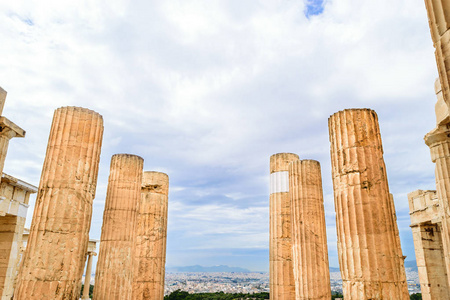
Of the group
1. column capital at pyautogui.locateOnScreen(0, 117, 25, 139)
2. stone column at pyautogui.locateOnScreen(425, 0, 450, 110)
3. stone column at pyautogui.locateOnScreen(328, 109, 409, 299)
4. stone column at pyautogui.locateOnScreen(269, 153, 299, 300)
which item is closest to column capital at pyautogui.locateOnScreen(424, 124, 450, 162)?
stone column at pyautogui.locateOnScreen(328, 109, 409, 299)

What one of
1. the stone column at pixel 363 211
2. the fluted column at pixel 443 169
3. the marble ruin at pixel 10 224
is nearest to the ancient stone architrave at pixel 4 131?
the marble ruin at pixel 10 224

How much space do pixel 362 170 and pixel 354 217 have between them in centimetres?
134

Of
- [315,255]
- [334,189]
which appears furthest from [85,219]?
[315,255]

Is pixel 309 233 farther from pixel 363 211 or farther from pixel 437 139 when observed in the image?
pixel 437 139

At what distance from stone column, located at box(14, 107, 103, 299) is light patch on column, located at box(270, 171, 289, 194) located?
10.2 meters

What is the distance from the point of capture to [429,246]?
643 inches

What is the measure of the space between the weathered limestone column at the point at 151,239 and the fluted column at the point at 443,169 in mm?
12501

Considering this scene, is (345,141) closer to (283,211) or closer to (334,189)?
(334,189)

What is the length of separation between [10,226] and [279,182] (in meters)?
13.6

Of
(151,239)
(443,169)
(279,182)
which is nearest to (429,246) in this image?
(279,182)

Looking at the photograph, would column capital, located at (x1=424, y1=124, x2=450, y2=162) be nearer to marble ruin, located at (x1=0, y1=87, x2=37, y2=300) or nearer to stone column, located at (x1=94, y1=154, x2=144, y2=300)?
stone column, located at (x1=94, y1=154, x2=144, y2=300)

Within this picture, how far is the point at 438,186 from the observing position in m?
8.52

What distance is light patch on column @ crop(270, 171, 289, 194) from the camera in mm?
17656

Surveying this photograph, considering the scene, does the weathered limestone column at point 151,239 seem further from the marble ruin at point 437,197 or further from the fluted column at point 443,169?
the fluted column at point 443,169
